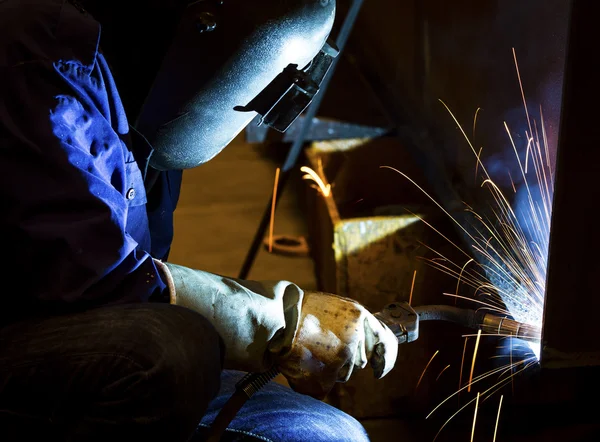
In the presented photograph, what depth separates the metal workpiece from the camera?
1.43 metres

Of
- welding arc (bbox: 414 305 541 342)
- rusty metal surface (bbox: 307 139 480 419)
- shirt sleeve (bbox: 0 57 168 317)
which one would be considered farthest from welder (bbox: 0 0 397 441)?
rusty metal surface (bbox: 307 139 480 419)

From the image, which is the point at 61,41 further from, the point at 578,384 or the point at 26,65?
the point at 578,384

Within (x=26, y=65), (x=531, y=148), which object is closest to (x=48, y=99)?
(x=26, y=65)

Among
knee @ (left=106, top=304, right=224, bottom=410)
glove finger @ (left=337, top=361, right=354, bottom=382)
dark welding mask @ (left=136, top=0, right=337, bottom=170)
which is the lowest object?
glove finger @ (left=337, top=361, right=354, bottom=382)

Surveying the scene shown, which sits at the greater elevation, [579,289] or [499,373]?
[579,289]

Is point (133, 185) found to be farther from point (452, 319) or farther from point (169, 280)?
point (452, 319)

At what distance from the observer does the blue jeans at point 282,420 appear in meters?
1.29

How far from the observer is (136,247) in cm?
116

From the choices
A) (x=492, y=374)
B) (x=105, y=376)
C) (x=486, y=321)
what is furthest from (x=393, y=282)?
(x=105, y=376)

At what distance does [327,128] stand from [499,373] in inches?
66.2

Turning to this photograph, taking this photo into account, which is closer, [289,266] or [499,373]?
[499,373]

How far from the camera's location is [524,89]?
1604mm

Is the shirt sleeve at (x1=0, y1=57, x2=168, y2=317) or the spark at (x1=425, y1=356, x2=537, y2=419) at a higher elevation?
the shirt sleeve at (x1=0, y1=57, x2=168, y2=317)

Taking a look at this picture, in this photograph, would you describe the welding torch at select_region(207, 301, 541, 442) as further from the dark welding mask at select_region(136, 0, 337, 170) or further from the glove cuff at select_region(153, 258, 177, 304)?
the dark welding mask at select_region(136, 0, 337, 170)
